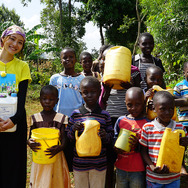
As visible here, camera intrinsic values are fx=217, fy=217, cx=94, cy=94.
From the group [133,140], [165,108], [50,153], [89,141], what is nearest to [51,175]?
[50,153]

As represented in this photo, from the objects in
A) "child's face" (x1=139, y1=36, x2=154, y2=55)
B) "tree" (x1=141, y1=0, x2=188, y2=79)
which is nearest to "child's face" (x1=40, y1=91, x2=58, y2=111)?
"child's face" (x1=139, y1=36, x2=154, y2=55)

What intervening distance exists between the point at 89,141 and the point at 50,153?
41 cm

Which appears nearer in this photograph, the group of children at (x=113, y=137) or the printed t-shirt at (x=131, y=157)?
the group of children at (x=113, y=137)

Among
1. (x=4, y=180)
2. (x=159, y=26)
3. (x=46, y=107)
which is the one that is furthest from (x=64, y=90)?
(x=159, y=26)

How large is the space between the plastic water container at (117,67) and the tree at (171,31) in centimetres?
335

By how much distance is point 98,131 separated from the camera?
5.99ft

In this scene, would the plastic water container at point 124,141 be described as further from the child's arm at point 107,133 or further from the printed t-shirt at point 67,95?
the printed t-shirt at point 67,95

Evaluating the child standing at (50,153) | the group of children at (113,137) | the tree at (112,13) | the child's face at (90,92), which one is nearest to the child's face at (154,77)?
the group of children at (113,137)

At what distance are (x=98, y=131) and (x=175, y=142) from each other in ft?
2.01

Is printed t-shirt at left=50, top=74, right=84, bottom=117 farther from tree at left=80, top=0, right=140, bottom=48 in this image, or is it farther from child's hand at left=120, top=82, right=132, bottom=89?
tree at left=80, top=0, right=140, bottom=48

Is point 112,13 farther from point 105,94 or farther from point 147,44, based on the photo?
point 105,94

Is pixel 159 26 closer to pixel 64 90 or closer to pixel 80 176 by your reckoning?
pixel 64 90

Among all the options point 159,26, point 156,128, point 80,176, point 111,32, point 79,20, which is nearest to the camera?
point 156,128

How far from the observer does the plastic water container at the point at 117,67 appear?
2145mm
